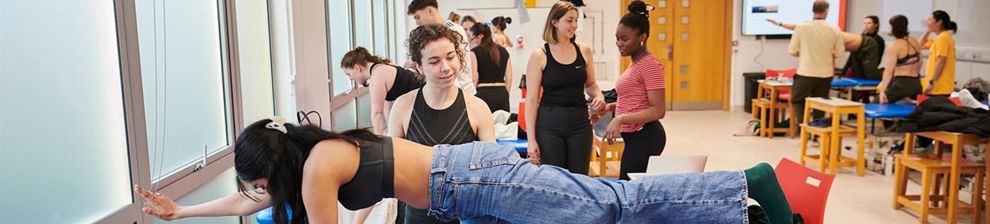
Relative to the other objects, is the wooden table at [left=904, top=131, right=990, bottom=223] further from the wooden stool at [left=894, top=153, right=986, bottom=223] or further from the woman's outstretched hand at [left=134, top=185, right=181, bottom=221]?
the woman's outstretched hand at [left=134, top=185, right=181, bottom=221]

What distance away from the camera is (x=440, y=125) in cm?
227

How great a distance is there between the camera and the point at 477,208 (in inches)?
68.6

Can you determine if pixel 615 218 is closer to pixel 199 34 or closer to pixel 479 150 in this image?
pixel 479 150

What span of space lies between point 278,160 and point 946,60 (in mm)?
6256

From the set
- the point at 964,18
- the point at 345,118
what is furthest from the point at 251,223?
the point at 964,18

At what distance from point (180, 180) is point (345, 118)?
3.19 m

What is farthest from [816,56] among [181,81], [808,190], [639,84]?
[181,81]

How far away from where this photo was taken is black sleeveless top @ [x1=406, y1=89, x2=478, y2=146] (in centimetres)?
226

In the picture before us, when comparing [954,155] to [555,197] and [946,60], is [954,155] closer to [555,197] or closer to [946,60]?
[946,60]

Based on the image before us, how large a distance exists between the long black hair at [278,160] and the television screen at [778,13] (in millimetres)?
8947

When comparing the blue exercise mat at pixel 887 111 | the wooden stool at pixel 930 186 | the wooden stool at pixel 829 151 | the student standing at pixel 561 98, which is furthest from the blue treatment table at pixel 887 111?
the student standing at pixel 561 98

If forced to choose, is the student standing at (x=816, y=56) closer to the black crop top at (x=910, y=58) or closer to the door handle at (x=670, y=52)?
the black crop top at (x=910, y=58)

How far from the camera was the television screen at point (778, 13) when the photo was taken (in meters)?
9.43

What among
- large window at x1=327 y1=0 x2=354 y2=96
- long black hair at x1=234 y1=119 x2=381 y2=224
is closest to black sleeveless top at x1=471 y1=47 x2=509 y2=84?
large window at x1=327 y1=0 x2=354 y2=96
